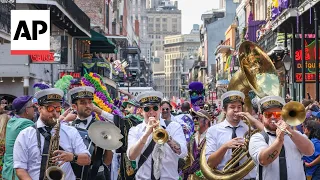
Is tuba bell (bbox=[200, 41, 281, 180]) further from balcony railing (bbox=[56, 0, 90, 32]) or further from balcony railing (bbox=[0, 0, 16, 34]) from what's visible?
balcony railing (bbox=[56, 0, 90, 32])

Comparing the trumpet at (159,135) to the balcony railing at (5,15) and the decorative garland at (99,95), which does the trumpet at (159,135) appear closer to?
the decorative garland at (99,95)

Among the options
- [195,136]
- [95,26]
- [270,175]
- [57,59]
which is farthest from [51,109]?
[95,26]

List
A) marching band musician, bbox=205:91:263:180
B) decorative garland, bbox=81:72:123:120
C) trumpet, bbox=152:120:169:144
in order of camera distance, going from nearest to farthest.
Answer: trumpet, bbox=152:120:169:144 → marching band musician, bbox=205:91:263:180 → decorative garland, bbox=81:72:123:120

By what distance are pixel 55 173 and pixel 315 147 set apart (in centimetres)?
475

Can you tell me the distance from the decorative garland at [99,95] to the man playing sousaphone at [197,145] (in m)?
1.10

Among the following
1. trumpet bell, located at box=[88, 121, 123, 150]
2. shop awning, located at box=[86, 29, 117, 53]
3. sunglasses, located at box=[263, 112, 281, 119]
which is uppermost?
shop awning, located at box=[86, 29, 117, 53]

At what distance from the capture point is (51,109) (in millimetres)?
7188

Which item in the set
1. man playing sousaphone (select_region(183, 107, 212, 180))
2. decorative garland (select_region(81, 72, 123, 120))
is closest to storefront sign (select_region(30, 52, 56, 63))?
decorative garland (select_region(81, 72, 123, 120))

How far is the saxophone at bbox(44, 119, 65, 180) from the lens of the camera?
656 centimetres

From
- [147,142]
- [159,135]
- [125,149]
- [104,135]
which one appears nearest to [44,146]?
[104,135]

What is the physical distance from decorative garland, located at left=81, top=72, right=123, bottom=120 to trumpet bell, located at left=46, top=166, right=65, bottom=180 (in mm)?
4301

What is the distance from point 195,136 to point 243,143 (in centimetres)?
381

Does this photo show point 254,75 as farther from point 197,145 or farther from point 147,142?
point 147,142

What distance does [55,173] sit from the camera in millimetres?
6594
